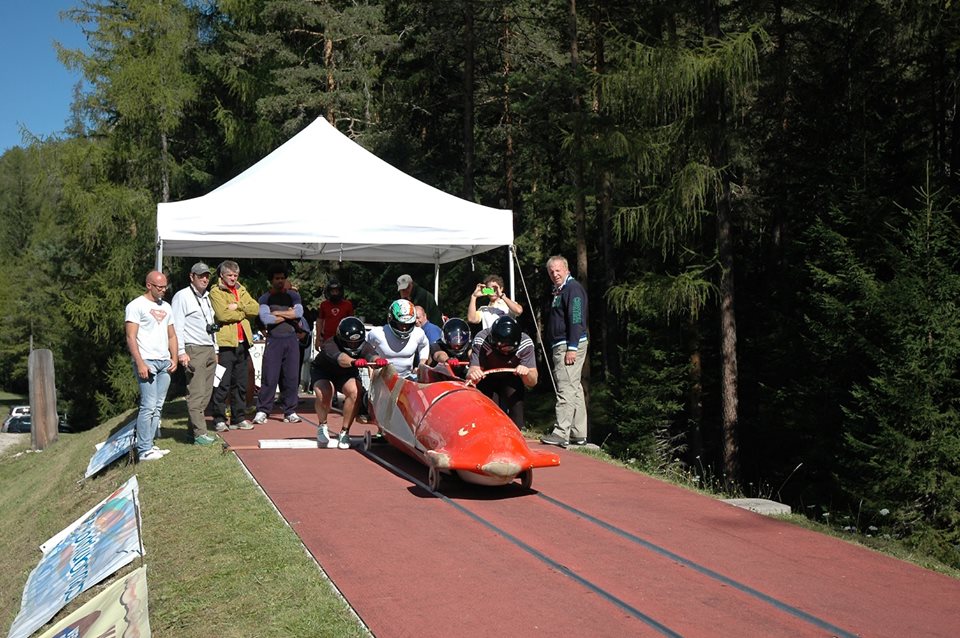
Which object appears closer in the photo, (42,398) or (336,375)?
(336,375)

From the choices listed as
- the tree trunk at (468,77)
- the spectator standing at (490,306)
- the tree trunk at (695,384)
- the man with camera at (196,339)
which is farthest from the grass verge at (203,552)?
the tree trunk at (468,77)

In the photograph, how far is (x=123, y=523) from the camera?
302 inches

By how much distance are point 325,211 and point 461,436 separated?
5879 mm

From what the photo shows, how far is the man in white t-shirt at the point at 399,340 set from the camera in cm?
984

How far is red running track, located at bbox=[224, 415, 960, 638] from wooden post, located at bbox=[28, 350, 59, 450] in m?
14.2

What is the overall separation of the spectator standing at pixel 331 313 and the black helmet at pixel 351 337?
11.0 ft

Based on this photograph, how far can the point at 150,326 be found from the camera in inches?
412

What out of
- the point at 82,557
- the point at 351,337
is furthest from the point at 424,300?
the point at 82,557

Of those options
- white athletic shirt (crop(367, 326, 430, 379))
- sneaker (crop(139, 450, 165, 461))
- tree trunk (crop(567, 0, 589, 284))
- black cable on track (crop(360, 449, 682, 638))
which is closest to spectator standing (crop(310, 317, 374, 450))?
white athletic shirt (crop(367, 326, 430, 379))

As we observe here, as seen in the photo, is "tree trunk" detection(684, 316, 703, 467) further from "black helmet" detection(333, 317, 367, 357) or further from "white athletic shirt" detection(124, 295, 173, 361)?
"white athletic shirt" detection(124, 295, 173, 361)

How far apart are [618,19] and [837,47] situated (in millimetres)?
7023

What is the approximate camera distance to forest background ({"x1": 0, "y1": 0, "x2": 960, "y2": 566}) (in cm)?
1538

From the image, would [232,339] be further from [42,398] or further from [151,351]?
[42,398]

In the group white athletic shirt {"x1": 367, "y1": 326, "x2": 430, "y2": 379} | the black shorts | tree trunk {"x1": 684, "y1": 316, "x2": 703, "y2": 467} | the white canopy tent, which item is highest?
the white canopy tent
